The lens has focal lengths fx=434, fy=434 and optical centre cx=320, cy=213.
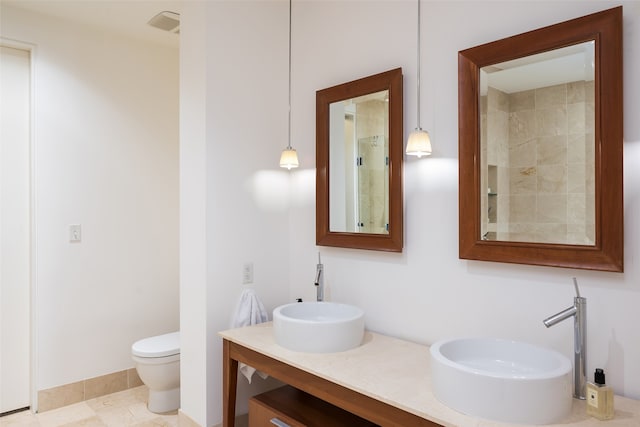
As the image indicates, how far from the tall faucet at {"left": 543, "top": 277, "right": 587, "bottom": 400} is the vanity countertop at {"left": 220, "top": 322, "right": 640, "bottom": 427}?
0.22 ft

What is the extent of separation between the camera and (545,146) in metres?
1.63

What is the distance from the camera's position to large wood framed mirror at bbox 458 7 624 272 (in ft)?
4.82

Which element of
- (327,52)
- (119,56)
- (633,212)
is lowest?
(633,212)

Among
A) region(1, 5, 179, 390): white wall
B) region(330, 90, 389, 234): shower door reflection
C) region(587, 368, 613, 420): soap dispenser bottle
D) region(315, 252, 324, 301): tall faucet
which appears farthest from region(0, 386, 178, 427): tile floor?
region(587, 368, 613, 420): soap dispenser bottle

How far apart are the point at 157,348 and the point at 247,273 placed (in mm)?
842

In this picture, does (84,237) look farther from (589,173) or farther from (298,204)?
(589,173)

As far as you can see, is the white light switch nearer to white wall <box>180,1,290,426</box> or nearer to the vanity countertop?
white wall <box>180,1,290,426</box>

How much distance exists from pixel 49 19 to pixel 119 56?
460 mm

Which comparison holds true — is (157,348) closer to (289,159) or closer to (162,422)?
(162,422)

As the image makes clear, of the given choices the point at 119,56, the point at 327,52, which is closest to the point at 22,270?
the point at 119,56

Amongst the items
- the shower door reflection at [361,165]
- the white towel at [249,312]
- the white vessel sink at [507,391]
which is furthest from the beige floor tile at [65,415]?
the white vessel sink at [507,391]

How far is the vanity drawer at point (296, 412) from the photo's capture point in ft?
6.13

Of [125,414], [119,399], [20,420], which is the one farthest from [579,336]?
[20,420]

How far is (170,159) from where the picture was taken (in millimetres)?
3424
